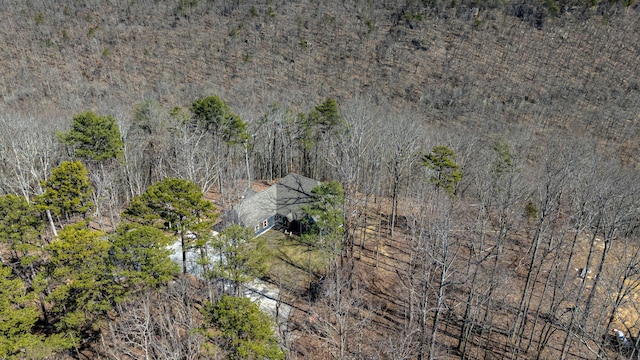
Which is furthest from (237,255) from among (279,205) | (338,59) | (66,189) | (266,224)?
(338,59)

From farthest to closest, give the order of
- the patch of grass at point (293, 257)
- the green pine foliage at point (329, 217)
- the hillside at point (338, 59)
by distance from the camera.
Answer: the hillside at point (338, 59) < the patch of grass at point (293, 257) < the green pine foliage at point (329, 217)

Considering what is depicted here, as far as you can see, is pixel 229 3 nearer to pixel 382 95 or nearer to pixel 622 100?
pixel 382 95

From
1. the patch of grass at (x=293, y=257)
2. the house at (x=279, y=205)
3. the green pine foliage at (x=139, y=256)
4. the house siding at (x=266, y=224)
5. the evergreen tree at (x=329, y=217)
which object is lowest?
the patch of grass at (x=293, y=257)

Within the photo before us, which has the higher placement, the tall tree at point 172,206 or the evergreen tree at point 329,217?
the tall tree at point 172,206

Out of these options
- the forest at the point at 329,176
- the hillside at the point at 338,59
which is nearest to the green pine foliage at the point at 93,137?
the forest at the point at 329,176

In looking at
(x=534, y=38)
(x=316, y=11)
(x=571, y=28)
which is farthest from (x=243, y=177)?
(x=571, y=28)

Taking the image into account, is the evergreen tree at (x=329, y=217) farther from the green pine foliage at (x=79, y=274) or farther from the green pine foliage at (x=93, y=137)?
the green pine foliage at (x=93, y=137)
